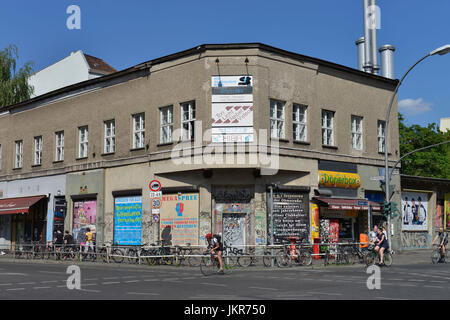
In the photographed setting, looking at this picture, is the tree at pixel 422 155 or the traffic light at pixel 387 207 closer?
the traffic light at pixel 387 207

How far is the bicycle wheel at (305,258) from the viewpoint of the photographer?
2236 cm

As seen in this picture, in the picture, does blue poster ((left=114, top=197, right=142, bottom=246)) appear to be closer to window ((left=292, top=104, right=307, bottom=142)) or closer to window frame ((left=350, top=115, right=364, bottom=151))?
window ((left=292, top=104, right=307, bottom=142))

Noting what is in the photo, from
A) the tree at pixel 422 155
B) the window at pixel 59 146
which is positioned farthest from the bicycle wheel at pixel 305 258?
the tree at pixel 422 155

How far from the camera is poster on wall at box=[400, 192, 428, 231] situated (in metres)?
34.2

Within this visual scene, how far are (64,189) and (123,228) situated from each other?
19.7 ft

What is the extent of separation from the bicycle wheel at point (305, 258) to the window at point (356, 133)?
9556 mm

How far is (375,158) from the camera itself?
30.9 metres

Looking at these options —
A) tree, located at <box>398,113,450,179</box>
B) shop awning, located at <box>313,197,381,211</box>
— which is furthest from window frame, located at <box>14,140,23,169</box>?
tree, located at <box>398,113,450,179</box>

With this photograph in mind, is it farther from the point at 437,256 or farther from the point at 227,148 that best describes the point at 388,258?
the point at 227,148

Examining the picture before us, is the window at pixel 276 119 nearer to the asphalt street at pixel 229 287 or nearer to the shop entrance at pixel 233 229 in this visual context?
the shop entrance at pixel 233 229

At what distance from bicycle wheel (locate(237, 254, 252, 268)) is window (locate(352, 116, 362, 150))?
10602mm

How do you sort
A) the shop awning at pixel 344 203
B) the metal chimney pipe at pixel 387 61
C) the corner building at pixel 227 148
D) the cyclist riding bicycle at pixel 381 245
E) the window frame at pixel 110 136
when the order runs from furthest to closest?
the metal chimney pipe at pixel 387 61
the window frame at pixel 110 136
the shop awning at pixel 344 203
the corner building at pixel 227 148
the cyclist riding bicycle at pixel 381 245
